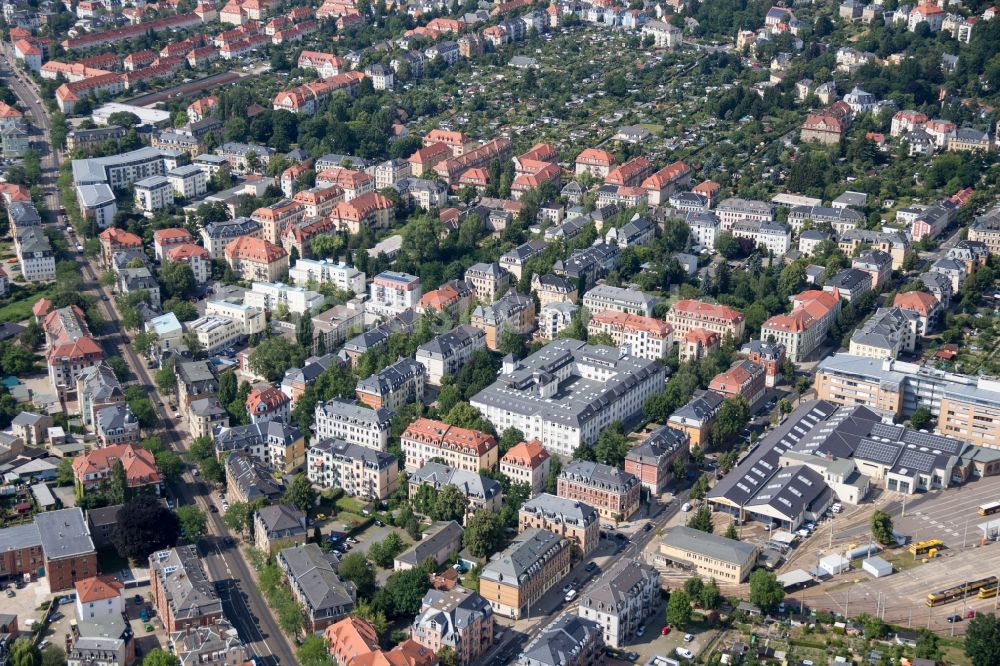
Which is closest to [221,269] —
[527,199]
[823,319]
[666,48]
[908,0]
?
[527,199]

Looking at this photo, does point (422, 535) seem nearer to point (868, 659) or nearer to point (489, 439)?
point (489, 439)

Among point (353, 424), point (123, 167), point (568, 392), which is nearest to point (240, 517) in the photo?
point (353, 424)

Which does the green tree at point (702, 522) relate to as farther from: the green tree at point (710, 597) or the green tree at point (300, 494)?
the green tree at point (300, 494)

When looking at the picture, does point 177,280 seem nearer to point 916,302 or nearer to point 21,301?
point 21,301

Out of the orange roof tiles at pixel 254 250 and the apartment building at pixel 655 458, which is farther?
the orange roof tiles at pixel 254 250

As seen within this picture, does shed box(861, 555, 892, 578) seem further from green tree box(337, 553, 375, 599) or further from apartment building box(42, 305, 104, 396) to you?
apartment building box(42, 305, 104, 396)

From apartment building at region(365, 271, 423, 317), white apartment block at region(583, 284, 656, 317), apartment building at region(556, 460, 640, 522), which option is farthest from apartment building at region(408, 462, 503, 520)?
white apartment block at region(583, 284, 656, 317)

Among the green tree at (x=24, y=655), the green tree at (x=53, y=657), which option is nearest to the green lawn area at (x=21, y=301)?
the green tree at (x=24, y=655)

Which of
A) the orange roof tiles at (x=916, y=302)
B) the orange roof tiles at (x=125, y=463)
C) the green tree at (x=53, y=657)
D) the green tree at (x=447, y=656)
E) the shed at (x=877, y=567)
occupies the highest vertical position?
the orange roof tiles at (x=125, y=463)

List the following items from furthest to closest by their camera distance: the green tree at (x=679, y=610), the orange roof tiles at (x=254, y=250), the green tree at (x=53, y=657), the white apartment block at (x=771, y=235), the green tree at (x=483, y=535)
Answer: the white apartment block at (x=771, y=235) < the orange roof tiles at (x=254, y=250) < the green tree at (x=483, y=535) < the green tree at (x=679, y=610) < the green tree at (x=53, y=657)
